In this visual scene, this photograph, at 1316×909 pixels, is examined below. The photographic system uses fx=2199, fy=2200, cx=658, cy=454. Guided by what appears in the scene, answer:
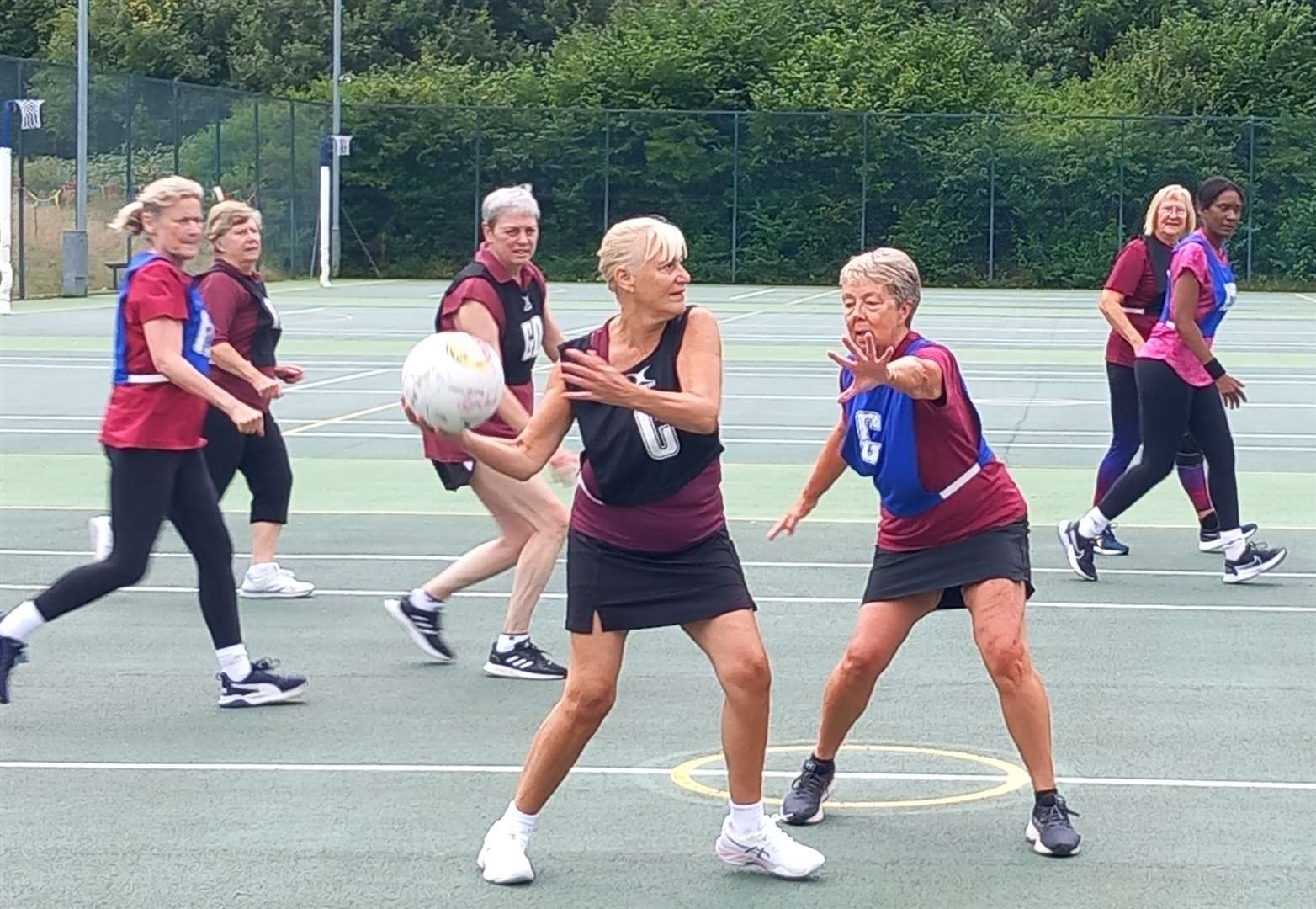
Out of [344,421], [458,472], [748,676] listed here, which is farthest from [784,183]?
[748,676]

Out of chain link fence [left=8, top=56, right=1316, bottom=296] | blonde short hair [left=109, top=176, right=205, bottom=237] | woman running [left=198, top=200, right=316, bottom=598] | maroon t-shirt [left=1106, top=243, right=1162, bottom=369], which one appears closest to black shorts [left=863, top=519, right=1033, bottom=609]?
blonde short hair [left=109, top=176, right=205, bottom=237]

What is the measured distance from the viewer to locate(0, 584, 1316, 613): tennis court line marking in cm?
977

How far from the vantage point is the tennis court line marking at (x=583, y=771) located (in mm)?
6648

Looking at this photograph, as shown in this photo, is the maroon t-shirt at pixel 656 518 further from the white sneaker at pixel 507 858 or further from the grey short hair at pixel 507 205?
the grey short hair at pixel 507 205

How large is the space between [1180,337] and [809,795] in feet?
15.1

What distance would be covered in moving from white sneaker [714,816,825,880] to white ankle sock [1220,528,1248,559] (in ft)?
17.4

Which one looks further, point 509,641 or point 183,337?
point 509,641

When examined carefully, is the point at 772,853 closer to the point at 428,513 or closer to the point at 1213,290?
the point at 1213,290

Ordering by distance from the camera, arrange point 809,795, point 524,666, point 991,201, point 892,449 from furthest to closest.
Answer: point 991,201
point 524,666
point 809,795
point 892,449

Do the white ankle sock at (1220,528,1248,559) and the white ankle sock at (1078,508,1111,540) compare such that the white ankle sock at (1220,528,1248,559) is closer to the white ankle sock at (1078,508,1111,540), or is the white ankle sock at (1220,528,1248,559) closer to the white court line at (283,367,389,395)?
the white ankle sock at (1078,508,1111,540)

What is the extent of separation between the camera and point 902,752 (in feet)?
23.1

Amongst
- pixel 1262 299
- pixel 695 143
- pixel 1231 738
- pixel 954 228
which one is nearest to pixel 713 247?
pixel 695 143

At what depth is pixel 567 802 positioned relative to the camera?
252 inches

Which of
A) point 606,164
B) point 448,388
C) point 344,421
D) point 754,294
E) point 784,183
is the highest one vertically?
point 448,388
